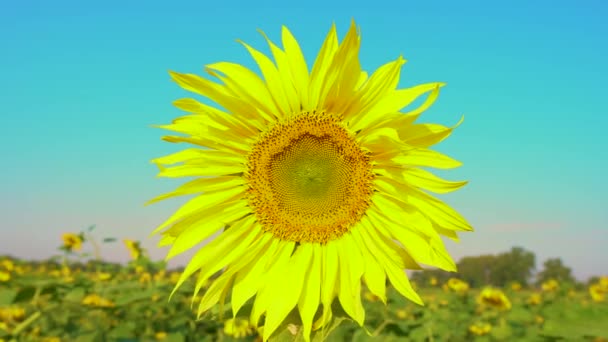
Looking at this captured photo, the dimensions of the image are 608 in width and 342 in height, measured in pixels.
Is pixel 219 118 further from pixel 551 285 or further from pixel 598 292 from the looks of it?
pixel 551 285

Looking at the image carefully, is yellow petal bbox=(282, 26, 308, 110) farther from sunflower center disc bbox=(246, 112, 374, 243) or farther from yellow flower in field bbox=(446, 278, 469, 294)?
yellow flower in field bbox=(446, 278, 469, 294)

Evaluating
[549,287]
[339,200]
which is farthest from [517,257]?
[339,200]

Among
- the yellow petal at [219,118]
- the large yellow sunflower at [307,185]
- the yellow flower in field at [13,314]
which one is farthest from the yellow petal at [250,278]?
the yellow flower in field at [13,314]

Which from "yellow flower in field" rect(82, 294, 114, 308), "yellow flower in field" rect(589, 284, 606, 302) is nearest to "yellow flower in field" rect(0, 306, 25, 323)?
"yellow flower in field" rect(82, 294, 114, 308)

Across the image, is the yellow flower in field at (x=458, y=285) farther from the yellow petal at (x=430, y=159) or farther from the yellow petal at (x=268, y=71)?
the yellow petal at (x=268, y=71)

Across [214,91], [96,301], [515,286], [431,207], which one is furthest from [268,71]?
[515,286]

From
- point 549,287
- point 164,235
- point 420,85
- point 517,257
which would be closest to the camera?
point 420,85

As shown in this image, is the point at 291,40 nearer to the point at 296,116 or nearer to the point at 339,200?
the point at 296,116
